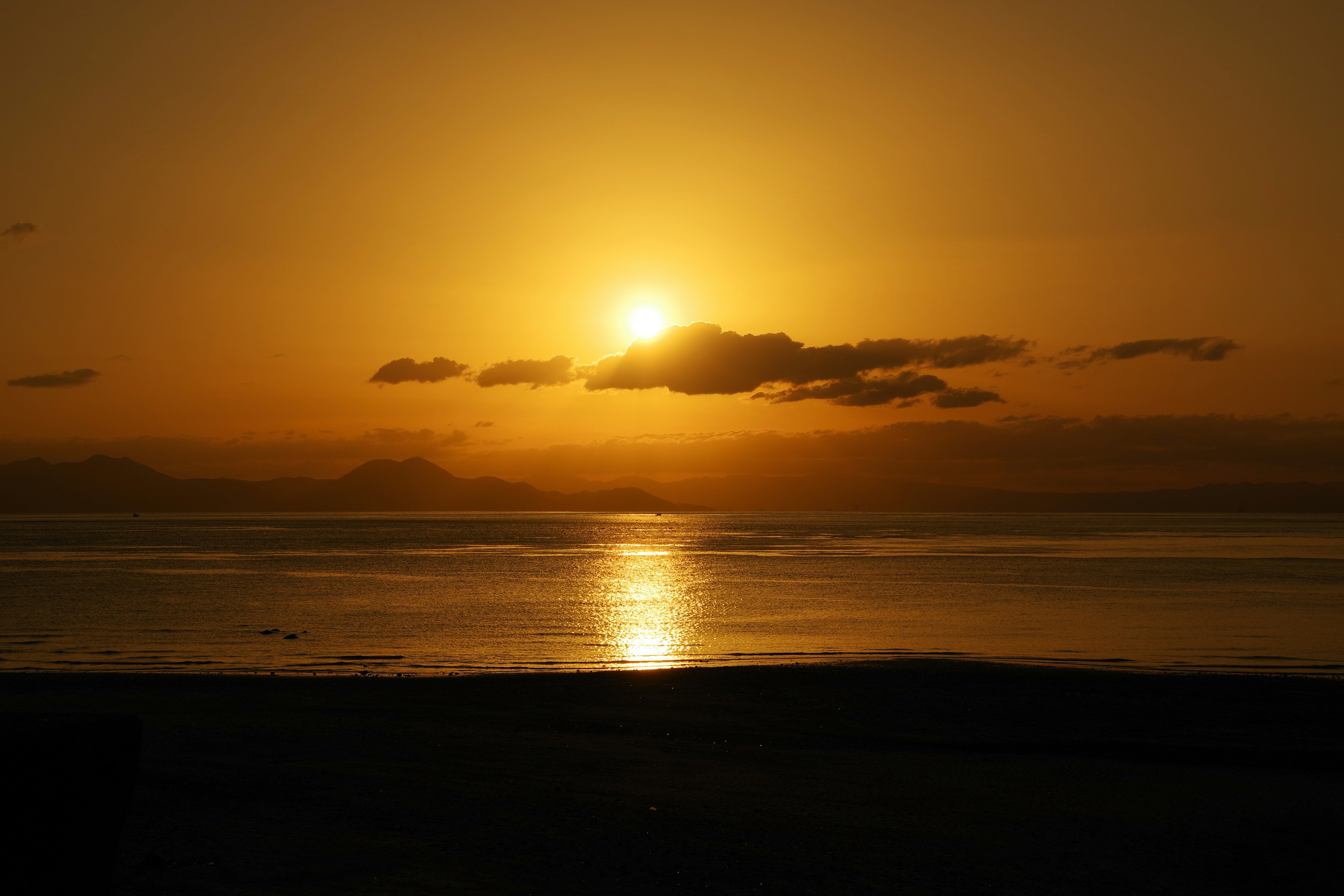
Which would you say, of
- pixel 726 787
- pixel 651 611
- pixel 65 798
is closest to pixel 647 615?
pixel 651 611

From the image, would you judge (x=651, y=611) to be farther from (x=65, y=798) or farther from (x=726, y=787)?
(x=65, y=798)

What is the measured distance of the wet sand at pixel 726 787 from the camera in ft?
35.1

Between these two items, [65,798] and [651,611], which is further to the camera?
[651,611]

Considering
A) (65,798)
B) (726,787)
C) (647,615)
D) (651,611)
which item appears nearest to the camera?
(65,798)

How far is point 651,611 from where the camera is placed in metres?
55.8

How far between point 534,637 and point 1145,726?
27.0 metres

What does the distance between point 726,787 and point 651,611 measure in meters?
41.5

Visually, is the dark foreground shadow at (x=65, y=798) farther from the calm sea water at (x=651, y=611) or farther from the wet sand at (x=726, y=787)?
the calm sea water at (x=651, y=611)

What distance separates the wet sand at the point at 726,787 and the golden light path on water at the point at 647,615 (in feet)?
39.7

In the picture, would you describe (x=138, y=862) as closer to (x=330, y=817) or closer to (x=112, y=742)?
(x=330, y=817)

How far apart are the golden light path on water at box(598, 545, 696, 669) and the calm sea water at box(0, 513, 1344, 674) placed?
282 millimetres

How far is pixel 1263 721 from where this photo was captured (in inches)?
808

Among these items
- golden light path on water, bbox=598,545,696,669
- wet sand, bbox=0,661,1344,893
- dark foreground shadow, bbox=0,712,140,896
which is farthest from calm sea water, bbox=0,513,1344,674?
dark foreground shadow, bbox=0,712,140,896

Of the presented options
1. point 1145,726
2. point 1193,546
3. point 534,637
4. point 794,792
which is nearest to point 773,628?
point 534,637
